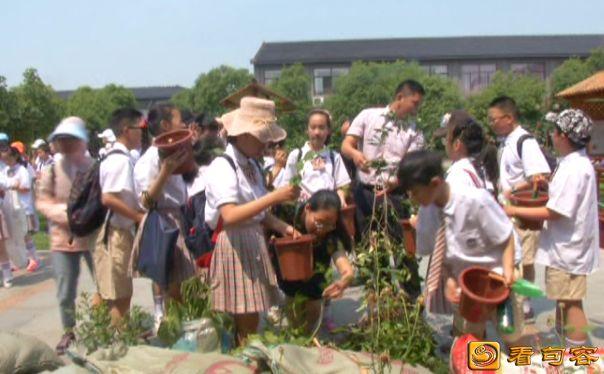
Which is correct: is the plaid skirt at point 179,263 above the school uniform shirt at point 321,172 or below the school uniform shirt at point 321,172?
below

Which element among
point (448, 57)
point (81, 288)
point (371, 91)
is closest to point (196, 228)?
point (81, 288)

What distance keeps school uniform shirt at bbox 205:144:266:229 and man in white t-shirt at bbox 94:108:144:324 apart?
750 mm

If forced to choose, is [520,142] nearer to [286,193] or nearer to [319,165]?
[319,165]

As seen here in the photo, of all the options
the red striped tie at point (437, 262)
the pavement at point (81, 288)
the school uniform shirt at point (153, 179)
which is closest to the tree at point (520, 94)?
the pavement at point (81, 288)

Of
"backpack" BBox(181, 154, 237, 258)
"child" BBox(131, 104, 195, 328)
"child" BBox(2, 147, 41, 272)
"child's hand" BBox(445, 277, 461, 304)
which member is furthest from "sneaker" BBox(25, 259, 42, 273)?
"child's hand" BBox(445, 277, 461, 304)

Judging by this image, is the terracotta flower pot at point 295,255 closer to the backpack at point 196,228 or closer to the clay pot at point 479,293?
the backpack at point 196,228

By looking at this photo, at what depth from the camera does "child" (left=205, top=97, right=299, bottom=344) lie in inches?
140

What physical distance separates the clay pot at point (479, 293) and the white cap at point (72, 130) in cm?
277

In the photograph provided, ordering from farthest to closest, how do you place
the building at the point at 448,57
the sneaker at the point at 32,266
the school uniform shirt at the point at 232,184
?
the building at the point at 448,57
the sneaker at the point at 32,266
the school uniform shirt at the point at 232,184

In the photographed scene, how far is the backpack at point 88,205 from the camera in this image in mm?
4344

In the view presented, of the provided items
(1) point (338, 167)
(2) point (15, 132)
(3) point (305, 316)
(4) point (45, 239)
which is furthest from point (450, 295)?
(2) point (15, 132)

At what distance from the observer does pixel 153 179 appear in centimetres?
423

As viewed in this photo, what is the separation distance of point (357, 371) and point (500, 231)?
97cm

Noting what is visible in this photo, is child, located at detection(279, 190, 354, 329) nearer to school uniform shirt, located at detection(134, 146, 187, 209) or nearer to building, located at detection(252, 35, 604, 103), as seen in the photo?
school uniform shirt, located at detection(134, 146, 187, 209)
